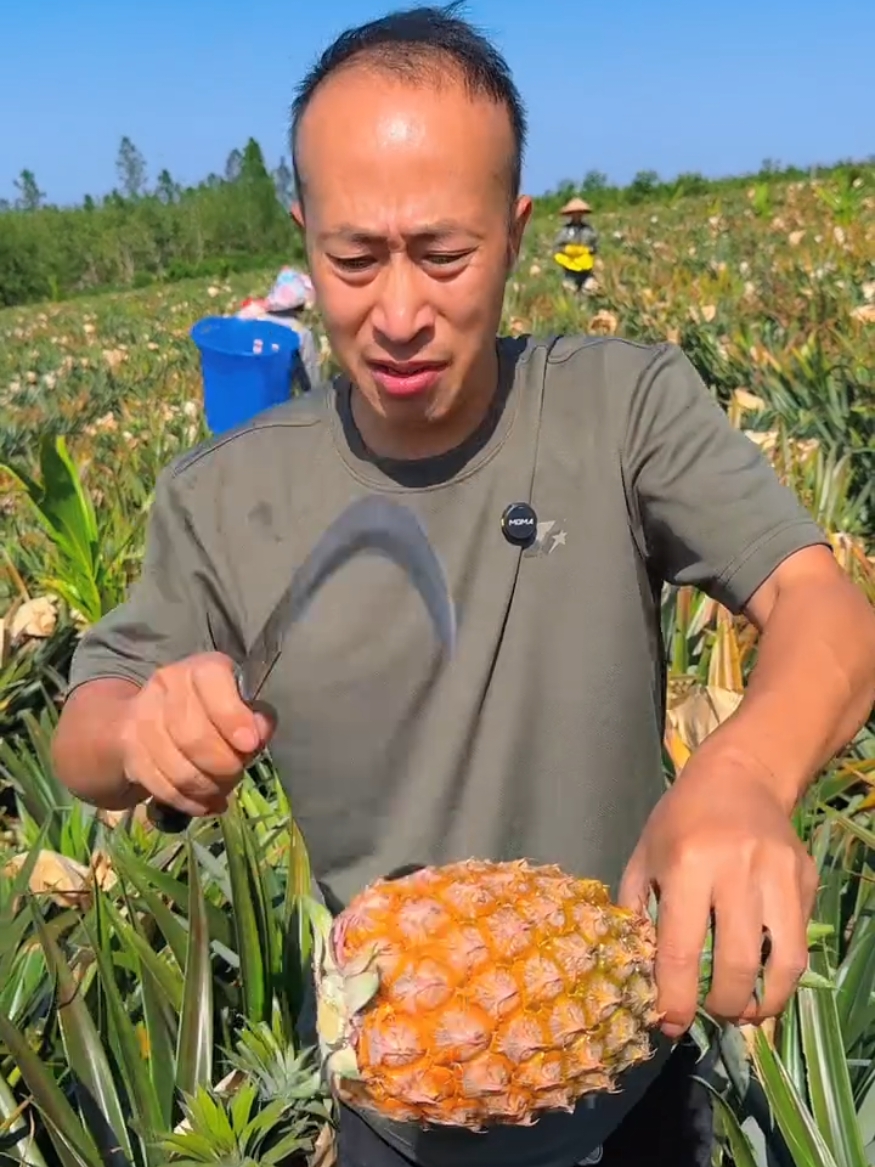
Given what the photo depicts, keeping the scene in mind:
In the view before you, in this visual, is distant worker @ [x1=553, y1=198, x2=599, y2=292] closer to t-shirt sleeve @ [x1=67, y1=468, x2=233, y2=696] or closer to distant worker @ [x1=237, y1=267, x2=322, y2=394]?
distant worker @ [x1=237, y1=267, x2=322, y2=394]

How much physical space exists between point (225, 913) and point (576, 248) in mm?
8845

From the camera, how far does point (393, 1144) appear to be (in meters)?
1.51

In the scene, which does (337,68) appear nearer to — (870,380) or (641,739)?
(641,739)

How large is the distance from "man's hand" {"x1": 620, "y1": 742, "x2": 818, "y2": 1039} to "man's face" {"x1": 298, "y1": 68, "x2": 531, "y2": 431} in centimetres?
64

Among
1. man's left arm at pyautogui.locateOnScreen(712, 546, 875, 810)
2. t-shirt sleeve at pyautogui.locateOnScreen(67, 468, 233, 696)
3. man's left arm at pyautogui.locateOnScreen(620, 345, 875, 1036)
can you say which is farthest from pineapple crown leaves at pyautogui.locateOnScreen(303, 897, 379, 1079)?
t-shirt sleeve at pyautogui.locateOnScreen(67, 468, 233, 696)

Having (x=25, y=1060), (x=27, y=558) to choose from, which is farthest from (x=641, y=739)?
(x=27, y=558)

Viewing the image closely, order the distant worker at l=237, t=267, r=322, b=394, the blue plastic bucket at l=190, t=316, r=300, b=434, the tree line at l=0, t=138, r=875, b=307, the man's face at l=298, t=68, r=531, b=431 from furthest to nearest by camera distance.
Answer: the tree line at l=0, t=138, r=875, b=307
the distant worker at l=237, t=267, r=322, b=394
the blue plastic bucket at l=190, t=316, r=300, b=434
the man's face at l=298, t=68, r=531, b=431

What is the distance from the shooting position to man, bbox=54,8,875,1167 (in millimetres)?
1247

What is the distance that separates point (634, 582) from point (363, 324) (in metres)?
0.47

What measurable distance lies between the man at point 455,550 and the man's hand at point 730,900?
32 centimetres

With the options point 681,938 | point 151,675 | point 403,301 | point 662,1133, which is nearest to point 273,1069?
point 662,1133

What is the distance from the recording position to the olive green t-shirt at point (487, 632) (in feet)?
4.60

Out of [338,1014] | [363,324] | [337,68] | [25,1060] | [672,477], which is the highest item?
[337,68]

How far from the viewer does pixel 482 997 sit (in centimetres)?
98
